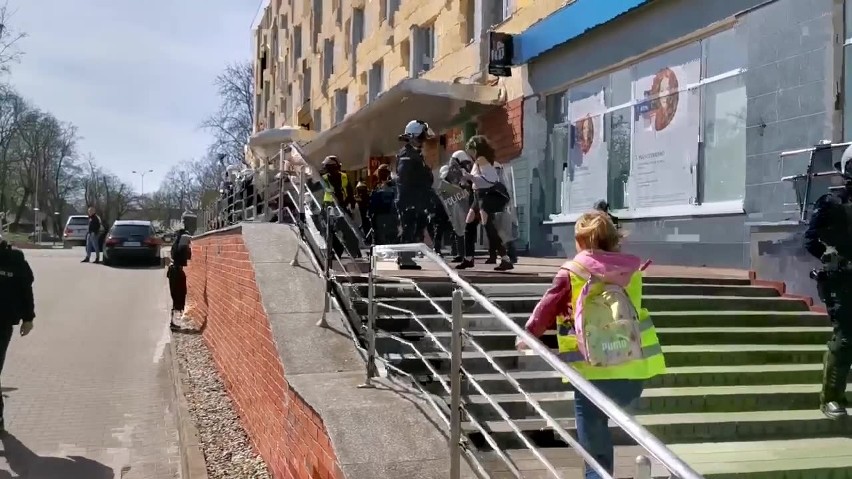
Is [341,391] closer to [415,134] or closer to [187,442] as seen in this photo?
[187,442]

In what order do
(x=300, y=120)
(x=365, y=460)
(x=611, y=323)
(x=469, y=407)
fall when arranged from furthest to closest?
(x=300, y=120) → (x=469, y=407) → (x=365, y=460) → (x=611, y=323)

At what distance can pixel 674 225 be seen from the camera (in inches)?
408

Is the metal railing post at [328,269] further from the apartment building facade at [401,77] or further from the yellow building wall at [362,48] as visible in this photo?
the yellow building wall at [362,48]

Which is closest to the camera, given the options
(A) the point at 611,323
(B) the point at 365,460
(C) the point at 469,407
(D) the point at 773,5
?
(A) the point at 611,323

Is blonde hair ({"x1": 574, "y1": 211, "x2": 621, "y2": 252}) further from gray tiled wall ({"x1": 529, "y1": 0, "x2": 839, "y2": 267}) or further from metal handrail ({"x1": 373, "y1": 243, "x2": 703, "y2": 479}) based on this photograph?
gray tiled wall ({"x1": 529, "y1": 0, "x2": 839, "y2": 267})

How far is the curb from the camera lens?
5.76m

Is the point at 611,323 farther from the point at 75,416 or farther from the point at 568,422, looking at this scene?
the point at 75,416

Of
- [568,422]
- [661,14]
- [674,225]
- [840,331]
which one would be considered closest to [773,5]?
[661,14]

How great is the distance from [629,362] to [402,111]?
12.5 m

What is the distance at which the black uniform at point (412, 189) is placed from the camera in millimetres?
7637

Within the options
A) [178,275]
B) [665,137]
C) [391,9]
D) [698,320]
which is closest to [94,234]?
[391,9]

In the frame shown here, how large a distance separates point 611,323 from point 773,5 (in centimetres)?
698

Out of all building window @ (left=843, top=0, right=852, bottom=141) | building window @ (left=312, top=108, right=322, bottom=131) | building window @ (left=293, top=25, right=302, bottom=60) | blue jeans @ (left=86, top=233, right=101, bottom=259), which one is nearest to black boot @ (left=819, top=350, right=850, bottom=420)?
building window @ (left=843, top=0, right=852, bottom=141)

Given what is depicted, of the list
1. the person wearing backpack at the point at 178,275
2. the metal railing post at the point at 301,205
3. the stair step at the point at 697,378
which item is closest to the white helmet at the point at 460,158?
the metal railing post at the point at 301,205
